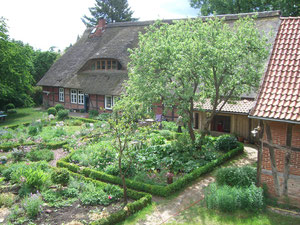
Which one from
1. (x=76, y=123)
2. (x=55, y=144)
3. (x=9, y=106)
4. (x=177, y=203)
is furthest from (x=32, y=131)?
(x=9, y=106)

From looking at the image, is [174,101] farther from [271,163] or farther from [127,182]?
[271,163]

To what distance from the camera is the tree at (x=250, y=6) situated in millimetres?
27531

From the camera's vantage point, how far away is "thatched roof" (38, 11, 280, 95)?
25.1 m

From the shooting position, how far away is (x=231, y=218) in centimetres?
854

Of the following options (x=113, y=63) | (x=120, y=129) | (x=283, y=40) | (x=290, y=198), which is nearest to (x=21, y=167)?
(x=120, y=129)

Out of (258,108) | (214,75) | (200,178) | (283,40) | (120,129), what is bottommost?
(200,178)

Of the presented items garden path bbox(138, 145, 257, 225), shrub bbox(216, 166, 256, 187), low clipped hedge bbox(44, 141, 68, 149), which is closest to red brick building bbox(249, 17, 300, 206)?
shrub bbox(216, 166, 256, 187)

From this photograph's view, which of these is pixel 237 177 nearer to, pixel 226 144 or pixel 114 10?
pixel 226 144

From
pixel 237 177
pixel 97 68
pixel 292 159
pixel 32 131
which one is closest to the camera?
pixel 292 159

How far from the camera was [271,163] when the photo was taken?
9.06 meters

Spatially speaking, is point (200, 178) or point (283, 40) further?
point (200, 178)

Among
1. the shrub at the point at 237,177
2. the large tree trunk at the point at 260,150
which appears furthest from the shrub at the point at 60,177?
the large tree trunk at the point at 260,150

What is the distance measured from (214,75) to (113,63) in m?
15.4

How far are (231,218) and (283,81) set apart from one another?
466 centimetres
